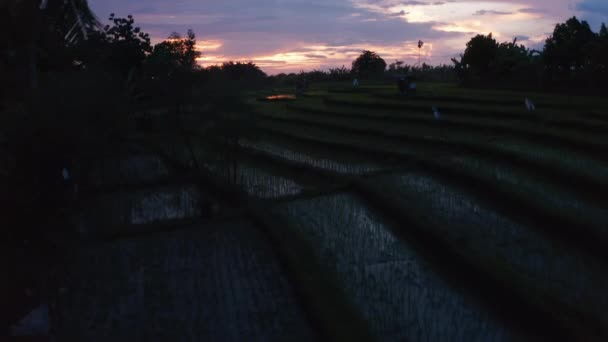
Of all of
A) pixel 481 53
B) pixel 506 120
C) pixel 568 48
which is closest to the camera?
pixel 506 120

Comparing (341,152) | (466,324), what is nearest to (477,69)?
(341,152)

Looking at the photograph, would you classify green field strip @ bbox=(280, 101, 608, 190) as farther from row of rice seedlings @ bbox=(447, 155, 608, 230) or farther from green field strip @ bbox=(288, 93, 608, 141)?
row of rice seedlings @ bbox=(447, 155, 608, 230)

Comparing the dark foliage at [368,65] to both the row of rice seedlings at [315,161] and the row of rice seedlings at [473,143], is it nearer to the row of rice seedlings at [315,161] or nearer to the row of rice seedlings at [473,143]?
the row of rice seedlings at [473,143]

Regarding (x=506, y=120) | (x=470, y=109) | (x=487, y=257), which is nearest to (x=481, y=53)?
(x=470, y=109)

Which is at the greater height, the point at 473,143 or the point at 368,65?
the point at 368,65

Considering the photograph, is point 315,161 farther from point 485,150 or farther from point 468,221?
point 468,221

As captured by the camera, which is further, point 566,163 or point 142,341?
point 566,163

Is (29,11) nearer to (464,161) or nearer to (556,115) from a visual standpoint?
(464,161)
